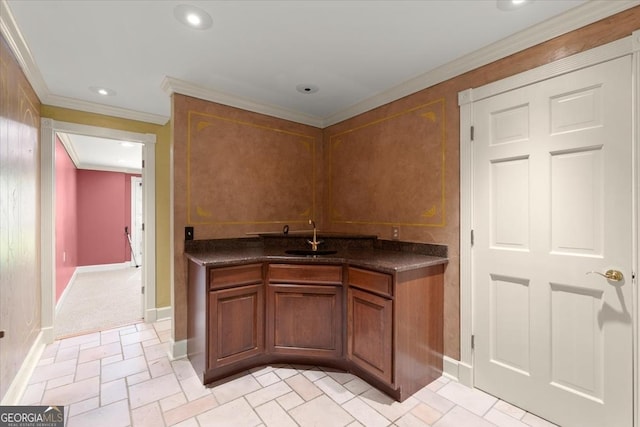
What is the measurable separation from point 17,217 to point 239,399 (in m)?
2.09

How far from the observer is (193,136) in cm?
270

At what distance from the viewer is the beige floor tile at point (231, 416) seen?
5.82 ft

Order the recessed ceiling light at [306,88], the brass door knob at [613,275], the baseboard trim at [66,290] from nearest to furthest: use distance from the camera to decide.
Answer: the brass door knob at [613,275] < the recessed ceiling light at [306,88] < the baseboard trim at [66,290]

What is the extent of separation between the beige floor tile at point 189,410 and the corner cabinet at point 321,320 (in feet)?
0.64

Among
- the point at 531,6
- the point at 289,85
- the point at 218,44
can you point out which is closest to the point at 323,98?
the point at 289,85

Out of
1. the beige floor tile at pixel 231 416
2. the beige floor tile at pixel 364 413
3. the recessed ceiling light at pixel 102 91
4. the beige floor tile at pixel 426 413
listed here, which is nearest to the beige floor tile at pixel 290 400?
the beige floor tile at pixel 231 416

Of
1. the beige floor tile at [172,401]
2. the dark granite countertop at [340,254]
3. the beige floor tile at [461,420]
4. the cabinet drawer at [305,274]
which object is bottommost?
the beige floor tile at [461,420]

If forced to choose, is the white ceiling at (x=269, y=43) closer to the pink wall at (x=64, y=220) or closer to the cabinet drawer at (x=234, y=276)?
the cabinet drawer at (x=234, y=276)

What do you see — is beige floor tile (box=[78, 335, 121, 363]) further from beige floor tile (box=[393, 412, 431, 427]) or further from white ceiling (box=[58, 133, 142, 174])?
beige floor tile (box=[393, 412, 431, 427])

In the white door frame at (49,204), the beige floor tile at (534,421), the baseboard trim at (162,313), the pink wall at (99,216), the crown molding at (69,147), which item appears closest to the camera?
the beige floor tile at (534,421)

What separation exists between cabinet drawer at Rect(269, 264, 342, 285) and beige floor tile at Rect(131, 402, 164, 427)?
1.12 meters

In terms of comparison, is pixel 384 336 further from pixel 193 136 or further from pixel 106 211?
pixel 106 211

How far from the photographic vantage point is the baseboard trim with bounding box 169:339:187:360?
257 centimetres

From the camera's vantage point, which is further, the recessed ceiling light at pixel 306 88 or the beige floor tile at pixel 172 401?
the recessed ceiling light at pixel 306 88
